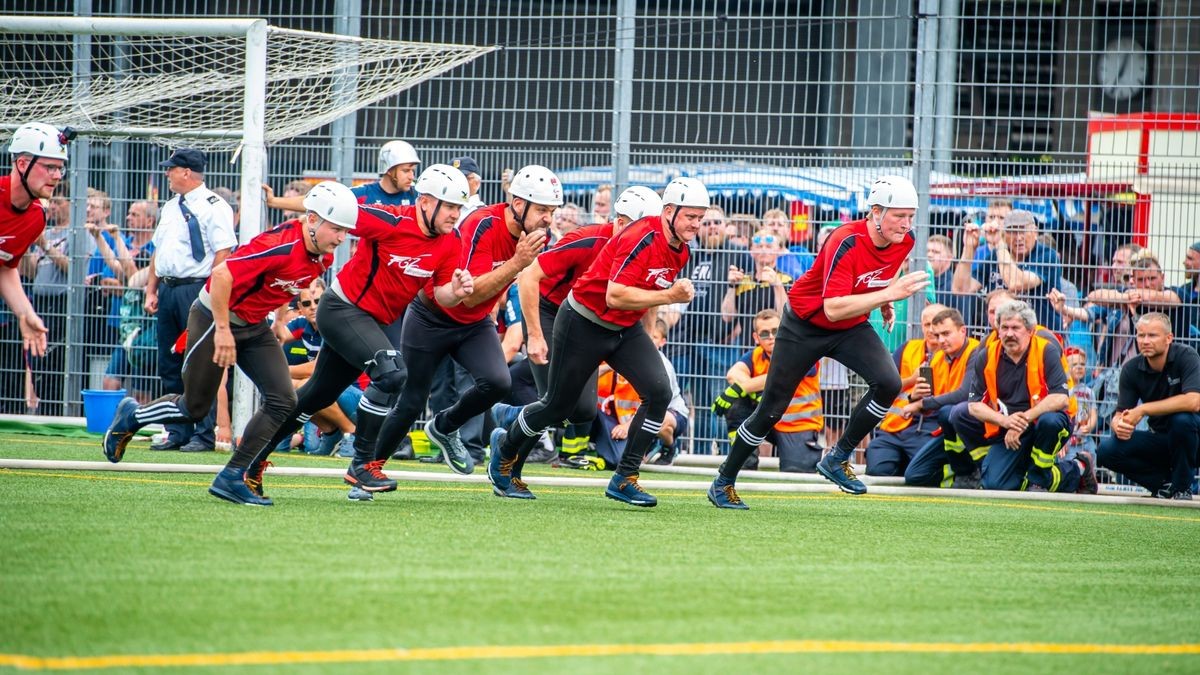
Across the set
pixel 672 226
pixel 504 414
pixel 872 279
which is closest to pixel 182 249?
pixel 504 414

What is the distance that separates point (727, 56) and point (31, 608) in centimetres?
920

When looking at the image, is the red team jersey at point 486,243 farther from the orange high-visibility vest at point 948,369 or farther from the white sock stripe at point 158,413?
the orange high-visibility vest at point 948,369

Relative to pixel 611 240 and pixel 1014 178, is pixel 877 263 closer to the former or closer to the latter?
pixel 611 240

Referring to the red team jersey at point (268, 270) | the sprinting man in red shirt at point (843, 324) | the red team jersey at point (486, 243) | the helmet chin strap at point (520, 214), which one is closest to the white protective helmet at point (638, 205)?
the red team jersey at point (486, 243)

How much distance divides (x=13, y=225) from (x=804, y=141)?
6695mm

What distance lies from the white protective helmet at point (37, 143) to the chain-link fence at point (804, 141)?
3.78 meters

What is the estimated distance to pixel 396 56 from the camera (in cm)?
1182

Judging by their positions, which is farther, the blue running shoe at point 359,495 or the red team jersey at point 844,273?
the red team jersey at point 844,273

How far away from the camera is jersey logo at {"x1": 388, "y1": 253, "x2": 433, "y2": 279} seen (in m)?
8.52

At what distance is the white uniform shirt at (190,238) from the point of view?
11688 millimetres

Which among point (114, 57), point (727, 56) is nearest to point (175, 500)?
point (114, 57)

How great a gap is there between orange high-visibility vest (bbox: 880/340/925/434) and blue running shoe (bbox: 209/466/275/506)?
6068 millimetres

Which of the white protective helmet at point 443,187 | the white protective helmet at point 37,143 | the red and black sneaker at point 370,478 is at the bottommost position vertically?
the red and black sneaker at point 370,478

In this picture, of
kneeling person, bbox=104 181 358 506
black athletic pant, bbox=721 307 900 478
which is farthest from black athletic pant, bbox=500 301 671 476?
kneeling person, bbox=104 181 358 506
